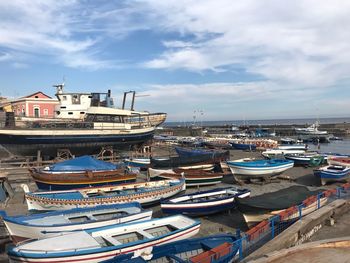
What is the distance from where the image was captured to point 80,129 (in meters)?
27.7

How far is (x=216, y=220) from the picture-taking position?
43.6 feet

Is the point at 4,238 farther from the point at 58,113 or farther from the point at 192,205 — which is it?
the point at 58,113

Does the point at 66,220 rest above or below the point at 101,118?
below

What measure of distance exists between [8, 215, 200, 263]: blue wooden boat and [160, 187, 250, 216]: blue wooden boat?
280cm

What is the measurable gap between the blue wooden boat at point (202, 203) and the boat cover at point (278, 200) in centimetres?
83

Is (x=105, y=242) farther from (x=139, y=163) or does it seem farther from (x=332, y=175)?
(x=139, y=163)

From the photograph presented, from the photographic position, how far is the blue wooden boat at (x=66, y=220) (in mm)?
9141

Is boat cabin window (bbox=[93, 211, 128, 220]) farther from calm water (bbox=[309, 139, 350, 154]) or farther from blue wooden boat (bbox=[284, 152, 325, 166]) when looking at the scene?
calm water (bbox=[309, 139, 350, 154])

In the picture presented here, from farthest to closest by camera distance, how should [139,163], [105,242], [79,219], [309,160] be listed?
[309,160] < [139,163] < [79,219] < [105,242]

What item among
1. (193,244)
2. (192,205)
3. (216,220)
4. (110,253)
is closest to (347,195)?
(216,220)

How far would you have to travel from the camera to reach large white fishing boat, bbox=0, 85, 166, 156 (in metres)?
25.9

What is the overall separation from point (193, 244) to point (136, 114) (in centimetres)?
2637

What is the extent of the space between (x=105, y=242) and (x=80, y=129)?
2031 cm

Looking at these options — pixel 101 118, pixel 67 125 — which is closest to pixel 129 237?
pixel 67 125
